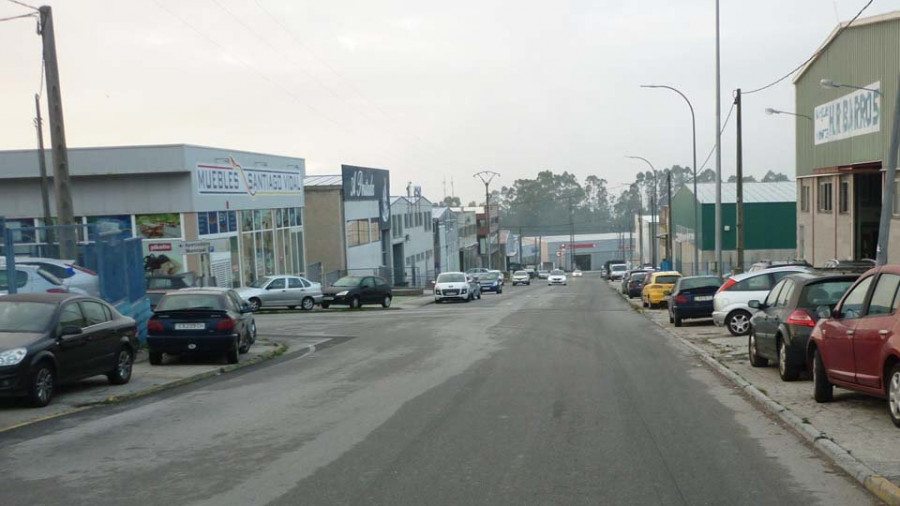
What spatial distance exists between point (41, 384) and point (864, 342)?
1035 cm

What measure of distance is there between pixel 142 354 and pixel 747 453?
47.9ft

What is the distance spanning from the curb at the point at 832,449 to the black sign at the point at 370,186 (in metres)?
48.8

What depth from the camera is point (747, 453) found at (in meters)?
8.94

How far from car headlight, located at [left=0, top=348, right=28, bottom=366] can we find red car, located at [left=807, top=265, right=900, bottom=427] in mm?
10189

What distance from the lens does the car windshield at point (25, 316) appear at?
1283 cm

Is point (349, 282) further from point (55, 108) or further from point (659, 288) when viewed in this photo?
point (55, 108)

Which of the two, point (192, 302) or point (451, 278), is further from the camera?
point (451, 278)

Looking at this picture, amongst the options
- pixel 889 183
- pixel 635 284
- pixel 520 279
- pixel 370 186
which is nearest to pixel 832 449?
pixel 889 183

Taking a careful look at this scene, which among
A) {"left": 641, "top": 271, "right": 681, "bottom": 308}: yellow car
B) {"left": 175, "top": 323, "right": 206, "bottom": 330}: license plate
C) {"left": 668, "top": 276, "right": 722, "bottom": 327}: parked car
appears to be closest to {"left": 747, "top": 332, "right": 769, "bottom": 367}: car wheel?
{"left": 175, "top": 323, "right": 206, "bottom": 330}: license plate

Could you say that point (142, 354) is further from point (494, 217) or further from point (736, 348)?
point (494, 217)

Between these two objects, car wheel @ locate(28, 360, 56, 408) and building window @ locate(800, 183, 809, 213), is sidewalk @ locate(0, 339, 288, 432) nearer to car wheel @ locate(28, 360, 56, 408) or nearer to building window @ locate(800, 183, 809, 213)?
car wheel @ locate(28, 360, 56, 408)

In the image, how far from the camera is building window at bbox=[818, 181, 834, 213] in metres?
40.3

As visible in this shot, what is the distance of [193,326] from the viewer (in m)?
17.7

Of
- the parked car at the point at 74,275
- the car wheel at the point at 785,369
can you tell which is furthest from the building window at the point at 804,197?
the parked car at the point at 74,275
